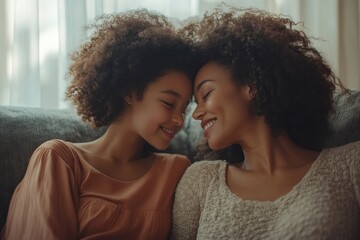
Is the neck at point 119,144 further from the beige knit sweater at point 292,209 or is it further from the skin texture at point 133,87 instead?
the beige knit sweater at point 292,209

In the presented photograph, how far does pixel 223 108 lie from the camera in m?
1.35

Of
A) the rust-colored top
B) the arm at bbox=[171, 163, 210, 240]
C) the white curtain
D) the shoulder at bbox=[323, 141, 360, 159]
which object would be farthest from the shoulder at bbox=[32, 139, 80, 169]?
the shoulder at bbox=[323, 141, 360, 159]

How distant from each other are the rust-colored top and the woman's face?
197mm

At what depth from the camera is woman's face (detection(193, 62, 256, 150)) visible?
1354 mm

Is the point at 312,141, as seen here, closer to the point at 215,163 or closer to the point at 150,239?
the point at 215,163

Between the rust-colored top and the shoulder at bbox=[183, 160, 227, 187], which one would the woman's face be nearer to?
the shoulder at bbox=[183, 160, 227, 187]

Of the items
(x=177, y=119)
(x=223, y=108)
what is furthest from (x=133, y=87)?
(x=223, y=108)

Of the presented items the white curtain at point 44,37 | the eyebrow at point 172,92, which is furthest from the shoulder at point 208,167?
the white curtain at point 44,37

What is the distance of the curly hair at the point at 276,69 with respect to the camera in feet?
4.44

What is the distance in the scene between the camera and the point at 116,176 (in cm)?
141

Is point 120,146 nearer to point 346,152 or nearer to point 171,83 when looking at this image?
point 171,83

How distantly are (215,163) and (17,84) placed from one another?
2.72 feet

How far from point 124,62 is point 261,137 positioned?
1.43 ft

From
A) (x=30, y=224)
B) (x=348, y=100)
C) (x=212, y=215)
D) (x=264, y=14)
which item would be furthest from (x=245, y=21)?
(x=30, y=224)
